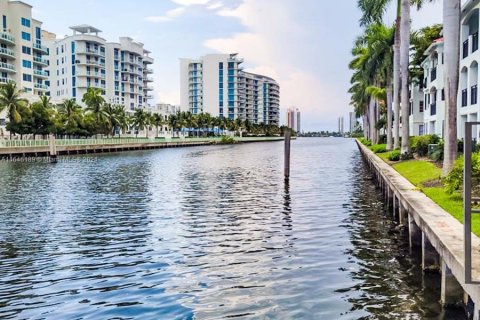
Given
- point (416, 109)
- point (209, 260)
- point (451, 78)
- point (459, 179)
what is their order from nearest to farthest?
point (209, 260)
point (459, 179)
point (451, 78)
point (416, 109)

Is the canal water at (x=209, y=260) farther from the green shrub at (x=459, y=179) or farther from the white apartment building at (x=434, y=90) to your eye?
the white apartment building at (x=434, y=90)

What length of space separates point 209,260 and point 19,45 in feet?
330

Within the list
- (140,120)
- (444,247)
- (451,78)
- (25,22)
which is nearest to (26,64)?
(25,22)

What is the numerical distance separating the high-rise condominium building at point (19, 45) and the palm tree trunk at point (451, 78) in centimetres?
8960

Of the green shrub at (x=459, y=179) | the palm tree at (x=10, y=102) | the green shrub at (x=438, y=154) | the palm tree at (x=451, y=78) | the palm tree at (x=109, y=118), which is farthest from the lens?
the palm tree at (x=109, y=118)

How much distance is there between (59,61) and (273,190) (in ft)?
425

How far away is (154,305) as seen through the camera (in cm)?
1026

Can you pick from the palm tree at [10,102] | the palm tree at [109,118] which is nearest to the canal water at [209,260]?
the palm tree at [10,102]

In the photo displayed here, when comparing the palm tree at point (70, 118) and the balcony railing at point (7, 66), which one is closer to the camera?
the palm tree at point (70, 118)

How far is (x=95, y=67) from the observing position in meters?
141

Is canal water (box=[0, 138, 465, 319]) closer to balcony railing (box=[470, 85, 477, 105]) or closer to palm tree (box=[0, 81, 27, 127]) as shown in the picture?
balcony railing (box=[470, 85, 477, 105])

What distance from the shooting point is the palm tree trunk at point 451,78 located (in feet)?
63.1

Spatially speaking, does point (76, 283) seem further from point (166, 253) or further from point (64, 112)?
point (64, 112)

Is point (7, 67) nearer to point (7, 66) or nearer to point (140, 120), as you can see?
point (7, 66)
